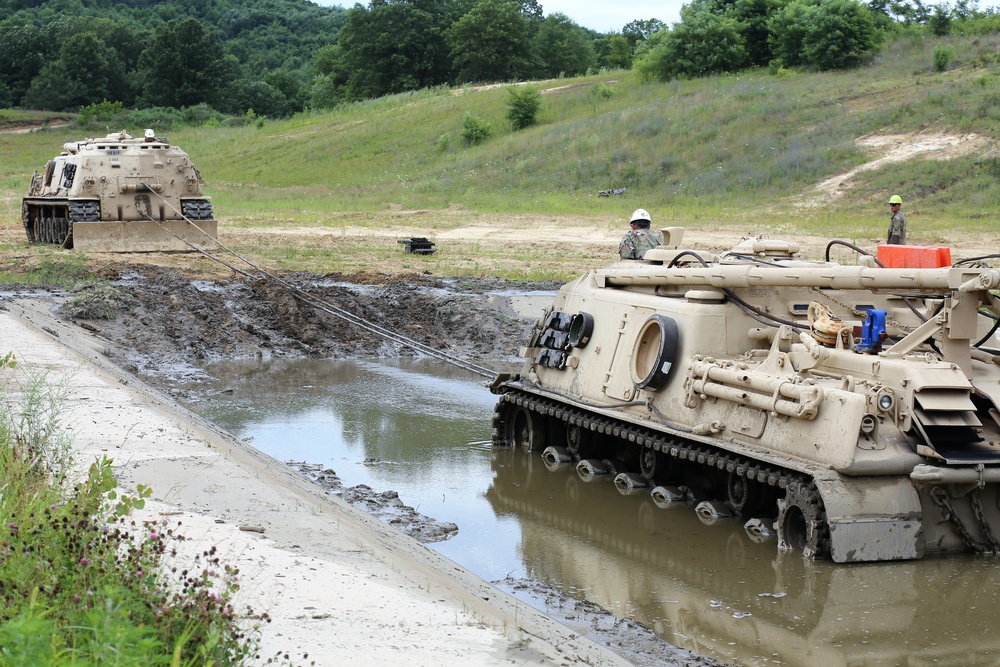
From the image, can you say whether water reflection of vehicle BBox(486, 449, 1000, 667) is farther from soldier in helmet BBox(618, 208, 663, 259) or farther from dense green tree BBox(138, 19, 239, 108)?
dense green tree BBox(138, 19, 239, 108)

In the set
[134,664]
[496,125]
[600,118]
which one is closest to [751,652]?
[134,664]

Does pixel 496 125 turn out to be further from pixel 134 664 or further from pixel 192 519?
pixel 134 664

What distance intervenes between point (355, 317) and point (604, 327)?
7.80 metres

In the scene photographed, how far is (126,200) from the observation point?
89.1 feet

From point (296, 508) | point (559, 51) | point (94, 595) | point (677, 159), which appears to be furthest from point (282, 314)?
point (559, 51)

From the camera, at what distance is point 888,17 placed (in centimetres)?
4909

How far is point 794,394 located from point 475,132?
131ft

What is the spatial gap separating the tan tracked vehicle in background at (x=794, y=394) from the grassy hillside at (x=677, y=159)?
15760 mm

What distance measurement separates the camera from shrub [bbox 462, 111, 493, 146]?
4797 cm

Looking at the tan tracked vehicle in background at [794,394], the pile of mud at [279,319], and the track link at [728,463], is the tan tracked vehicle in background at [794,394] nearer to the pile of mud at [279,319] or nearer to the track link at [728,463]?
the track link at [728,463]

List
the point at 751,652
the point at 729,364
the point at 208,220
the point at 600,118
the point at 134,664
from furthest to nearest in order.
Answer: the point at 600,118, the point at 208,220, the point at 729,364, the point at 751,652, the point at 134,664

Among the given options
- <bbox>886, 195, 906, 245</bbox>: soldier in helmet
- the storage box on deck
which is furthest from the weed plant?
<bbox>886, 195, 906, 245</bbox>: soldier in helmet

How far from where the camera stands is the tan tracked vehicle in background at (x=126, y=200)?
26.3 metres

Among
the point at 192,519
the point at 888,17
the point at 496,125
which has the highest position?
the point at 888,17
